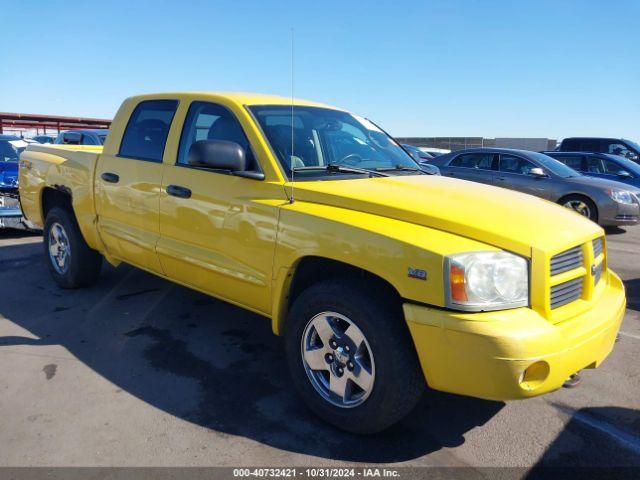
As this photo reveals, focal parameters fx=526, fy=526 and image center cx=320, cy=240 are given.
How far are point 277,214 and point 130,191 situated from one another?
1.71 meters

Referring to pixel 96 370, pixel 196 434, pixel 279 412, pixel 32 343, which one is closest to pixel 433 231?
pixel 279 412

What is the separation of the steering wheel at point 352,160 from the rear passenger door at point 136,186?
4.61ft

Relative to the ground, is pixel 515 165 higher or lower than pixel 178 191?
higher

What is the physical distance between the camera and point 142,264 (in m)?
4.39

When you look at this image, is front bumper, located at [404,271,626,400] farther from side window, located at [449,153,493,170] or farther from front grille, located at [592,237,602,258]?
side window, located at [449,153,493,170]

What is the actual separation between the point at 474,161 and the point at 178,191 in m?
8.82

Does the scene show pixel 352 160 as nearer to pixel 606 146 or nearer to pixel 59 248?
pixel 59 248

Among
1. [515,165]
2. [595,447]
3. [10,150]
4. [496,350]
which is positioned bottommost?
[595,447]

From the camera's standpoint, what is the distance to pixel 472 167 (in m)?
11.3

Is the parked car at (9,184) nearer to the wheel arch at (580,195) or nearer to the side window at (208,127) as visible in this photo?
the side window at (208,127)

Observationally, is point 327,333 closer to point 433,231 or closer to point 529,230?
point 433,231

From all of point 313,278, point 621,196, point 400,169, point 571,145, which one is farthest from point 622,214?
point 313,278

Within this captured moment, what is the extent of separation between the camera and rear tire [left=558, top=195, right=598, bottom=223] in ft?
32.4

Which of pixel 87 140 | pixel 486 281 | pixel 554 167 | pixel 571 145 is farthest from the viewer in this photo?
pixel 571 145
